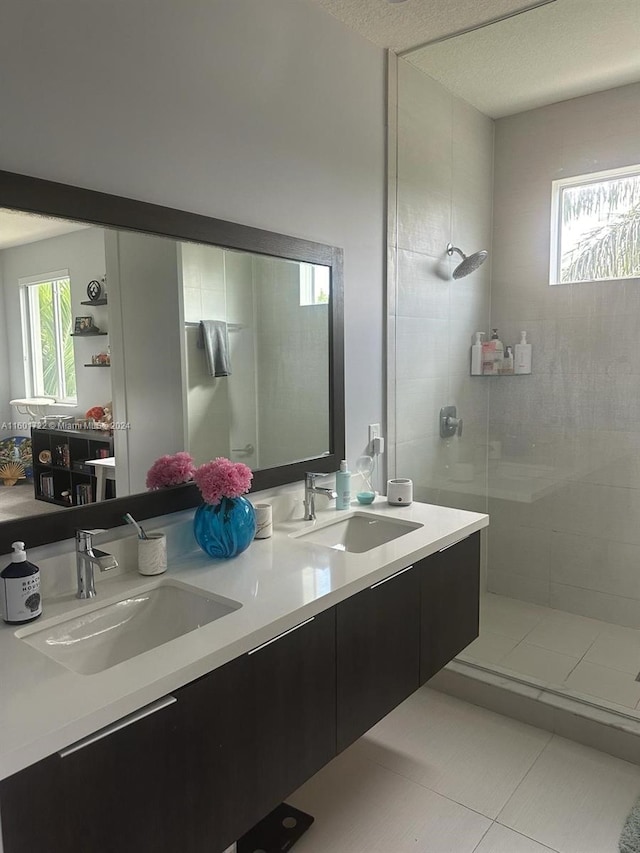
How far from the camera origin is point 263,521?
1972mm

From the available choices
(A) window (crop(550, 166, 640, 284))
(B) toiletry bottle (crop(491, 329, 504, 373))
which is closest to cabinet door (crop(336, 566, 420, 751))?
(B) toiletry bottle (crop(491, 329, 504, 373))

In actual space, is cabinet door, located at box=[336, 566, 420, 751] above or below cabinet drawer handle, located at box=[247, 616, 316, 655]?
below

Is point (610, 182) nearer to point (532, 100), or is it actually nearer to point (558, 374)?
point (532, 100)

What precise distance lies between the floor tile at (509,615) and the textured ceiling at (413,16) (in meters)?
2.58

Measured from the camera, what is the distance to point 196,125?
1792 mm

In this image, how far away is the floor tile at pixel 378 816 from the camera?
6.09ft

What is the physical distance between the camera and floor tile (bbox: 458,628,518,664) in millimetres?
2754

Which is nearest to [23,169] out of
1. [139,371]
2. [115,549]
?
[139,371]

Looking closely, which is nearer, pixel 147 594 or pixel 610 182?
pixel 147 594

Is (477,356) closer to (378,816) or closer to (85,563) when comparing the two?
(378,816)

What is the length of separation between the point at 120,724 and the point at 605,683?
2.21 m

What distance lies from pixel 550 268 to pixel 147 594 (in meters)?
2.48

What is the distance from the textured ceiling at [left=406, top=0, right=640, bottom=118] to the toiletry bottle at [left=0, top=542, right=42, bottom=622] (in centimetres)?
240

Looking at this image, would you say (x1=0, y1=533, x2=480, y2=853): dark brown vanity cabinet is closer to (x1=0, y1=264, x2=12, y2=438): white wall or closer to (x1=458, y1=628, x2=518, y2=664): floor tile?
(x1=0, y1=264, x2=12, y2=438): white wall
